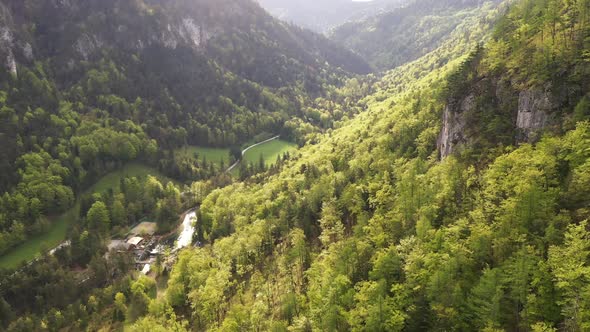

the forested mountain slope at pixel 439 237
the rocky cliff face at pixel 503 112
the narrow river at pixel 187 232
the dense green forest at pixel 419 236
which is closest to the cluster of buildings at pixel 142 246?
Result: the dense green forest at pixel 419 236

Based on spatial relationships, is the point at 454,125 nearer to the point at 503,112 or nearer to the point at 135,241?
the point at 503,112

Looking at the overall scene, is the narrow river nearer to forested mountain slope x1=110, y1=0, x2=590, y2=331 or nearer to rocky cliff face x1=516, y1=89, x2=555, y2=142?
forested mountain slope x1=110, y1=0, x2=590, y2=331

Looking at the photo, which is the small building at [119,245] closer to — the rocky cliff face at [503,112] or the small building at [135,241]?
the small building at [135,241]

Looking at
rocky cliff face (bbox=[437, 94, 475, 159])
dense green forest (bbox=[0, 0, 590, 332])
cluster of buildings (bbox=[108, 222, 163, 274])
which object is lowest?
cluster of buildings (bbox=[108, 222, 163, 274])

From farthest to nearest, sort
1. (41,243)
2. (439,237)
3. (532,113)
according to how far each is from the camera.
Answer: (41,243) → (532,113) → (439,237)

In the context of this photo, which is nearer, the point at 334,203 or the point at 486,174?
the point at 486,174

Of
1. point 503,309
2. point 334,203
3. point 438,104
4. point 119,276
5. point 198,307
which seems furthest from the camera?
point 119,276

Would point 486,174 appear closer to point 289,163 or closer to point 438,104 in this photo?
point 438,104

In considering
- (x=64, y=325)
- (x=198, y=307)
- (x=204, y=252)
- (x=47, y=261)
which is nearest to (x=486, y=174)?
(x=198, y=307)

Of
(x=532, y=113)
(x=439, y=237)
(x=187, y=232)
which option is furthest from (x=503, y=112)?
(x=187, y=232)

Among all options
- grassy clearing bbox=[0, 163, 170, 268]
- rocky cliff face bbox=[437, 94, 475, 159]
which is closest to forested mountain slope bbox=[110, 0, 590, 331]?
rocky cliff face bbox=[437, 94, 475, 159]

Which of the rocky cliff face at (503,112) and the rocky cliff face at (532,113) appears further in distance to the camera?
the rocky cliff face at (532,113)
